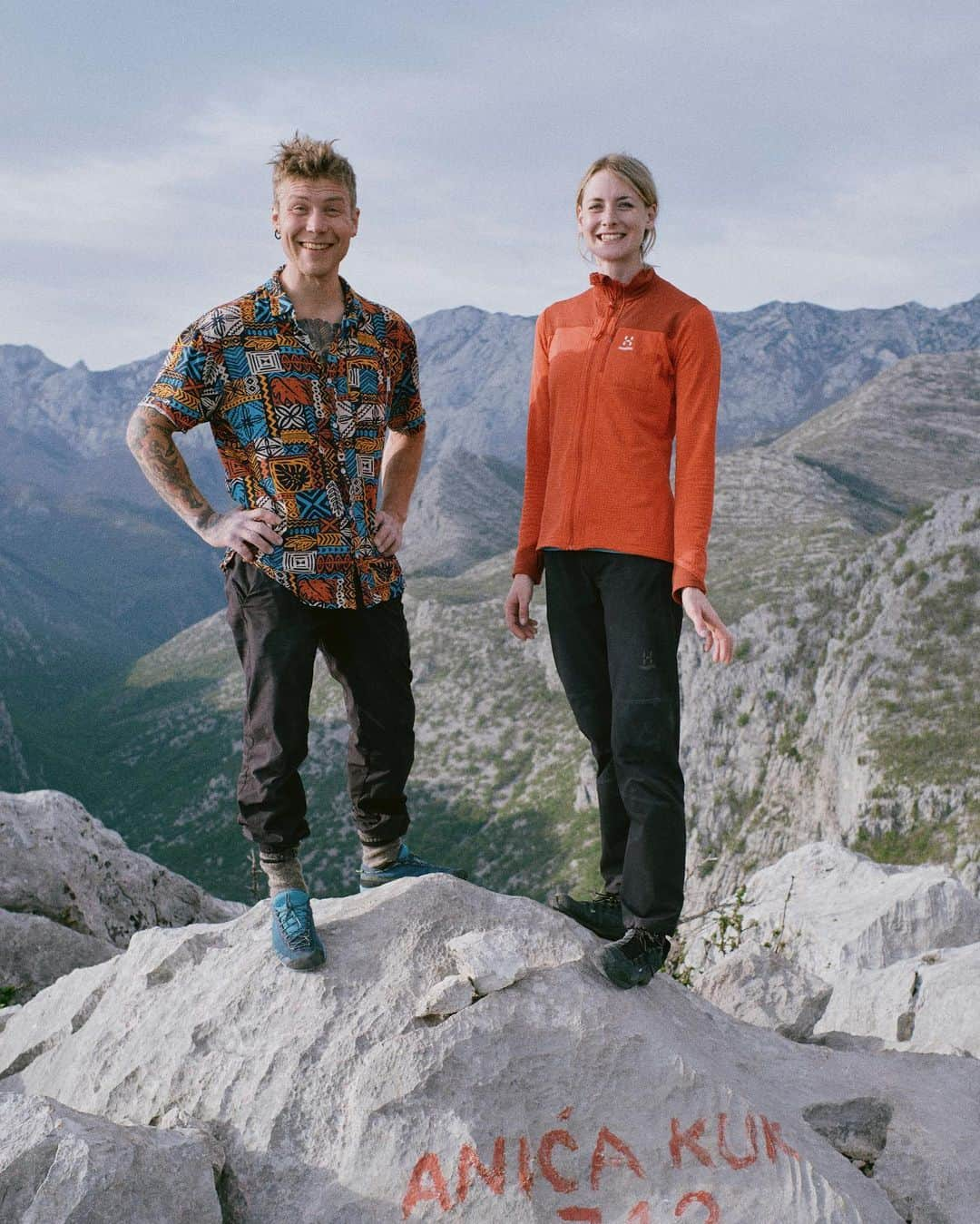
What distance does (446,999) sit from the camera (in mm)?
5043

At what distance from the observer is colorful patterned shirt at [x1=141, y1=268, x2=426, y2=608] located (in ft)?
17.3

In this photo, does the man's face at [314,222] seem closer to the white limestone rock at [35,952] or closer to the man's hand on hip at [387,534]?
the man's hand on hip at [387,534]

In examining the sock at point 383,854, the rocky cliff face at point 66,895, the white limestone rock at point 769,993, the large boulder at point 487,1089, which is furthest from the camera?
the rocky cliff face at point 66,895

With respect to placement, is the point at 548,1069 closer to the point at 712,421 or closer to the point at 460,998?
the point at 460,998

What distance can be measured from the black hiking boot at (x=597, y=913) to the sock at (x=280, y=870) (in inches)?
59.3

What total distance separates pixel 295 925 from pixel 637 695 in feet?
7.22

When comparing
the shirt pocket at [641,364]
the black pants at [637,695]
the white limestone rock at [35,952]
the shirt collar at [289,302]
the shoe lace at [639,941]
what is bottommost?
the white limestone rock at [35,952]

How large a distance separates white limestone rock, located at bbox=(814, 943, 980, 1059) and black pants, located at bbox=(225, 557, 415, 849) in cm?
399

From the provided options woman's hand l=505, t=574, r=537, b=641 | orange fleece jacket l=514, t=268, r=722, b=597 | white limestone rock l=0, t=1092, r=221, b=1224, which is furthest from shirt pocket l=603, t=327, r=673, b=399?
white limestone rock l=0, t=1092, r=221, b=1224

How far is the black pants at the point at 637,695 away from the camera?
17.4 feet

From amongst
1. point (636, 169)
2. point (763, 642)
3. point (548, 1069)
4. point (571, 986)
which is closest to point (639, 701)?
point (571, 986)

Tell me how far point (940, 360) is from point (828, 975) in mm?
156294

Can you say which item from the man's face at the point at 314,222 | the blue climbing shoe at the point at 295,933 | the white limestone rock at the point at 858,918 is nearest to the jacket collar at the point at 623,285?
the man's face at the point at 314,222

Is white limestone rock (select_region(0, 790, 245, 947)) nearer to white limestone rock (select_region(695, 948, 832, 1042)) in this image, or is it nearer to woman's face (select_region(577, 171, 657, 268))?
white limestone rock (select_region(695, 948, 832, 1042))
